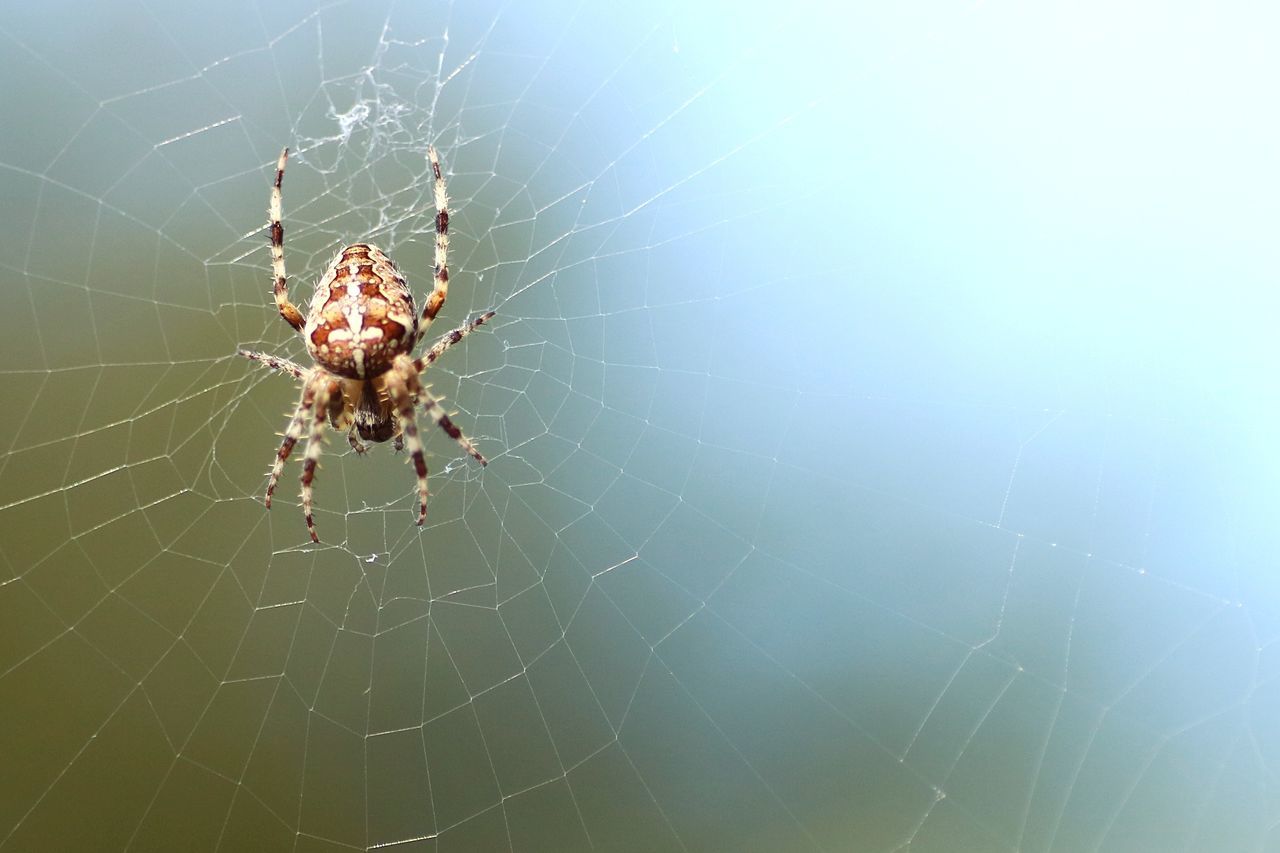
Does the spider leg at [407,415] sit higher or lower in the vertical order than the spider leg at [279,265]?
lower

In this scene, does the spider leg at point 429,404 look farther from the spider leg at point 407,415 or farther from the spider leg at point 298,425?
the spider leg at point 298,425

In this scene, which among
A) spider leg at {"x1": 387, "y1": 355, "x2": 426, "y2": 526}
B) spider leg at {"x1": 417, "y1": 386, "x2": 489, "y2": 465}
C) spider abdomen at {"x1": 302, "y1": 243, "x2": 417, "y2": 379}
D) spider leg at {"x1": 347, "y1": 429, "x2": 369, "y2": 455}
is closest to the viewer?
spider abdomen at {"x1": 302, "y1": 243, "x2": 417, "y2": 379}

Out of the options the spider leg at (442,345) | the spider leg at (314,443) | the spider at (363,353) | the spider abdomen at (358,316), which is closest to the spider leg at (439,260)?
the spider at (363,353)

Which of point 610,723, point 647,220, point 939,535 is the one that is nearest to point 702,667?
point 610,723

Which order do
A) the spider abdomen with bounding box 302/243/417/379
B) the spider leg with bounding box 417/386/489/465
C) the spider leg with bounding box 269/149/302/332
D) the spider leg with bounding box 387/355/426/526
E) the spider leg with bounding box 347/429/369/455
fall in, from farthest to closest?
the spider leg with bounding box 347/429/369/455 < the spider leg with bounding box 269/149/302/332 < the spider leg with bounding box 417/386/489/465 < the spider leg with bounding box 387/355/426/526 < the spider abdomen with bounding box 302/243/417/379

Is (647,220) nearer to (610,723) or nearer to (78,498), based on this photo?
(610,723)

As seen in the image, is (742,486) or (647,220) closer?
(647,220)

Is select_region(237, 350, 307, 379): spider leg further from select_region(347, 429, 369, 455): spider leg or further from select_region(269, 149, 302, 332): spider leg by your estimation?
select_region(347, 429, 369, 455): spider leg

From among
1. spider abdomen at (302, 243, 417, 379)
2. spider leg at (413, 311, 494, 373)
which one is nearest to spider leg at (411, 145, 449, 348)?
spider leg at (413, 311, 494, 373)
